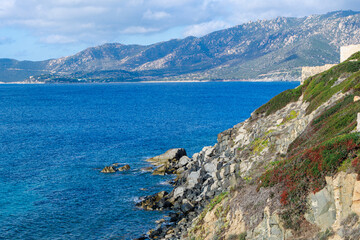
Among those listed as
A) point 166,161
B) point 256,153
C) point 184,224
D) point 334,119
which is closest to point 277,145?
point 256,153

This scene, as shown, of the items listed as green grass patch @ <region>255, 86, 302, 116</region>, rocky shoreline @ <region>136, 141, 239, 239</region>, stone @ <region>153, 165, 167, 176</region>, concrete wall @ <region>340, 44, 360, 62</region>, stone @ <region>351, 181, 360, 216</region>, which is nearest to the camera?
stone @ <region>351, 181, 360, 216</region>

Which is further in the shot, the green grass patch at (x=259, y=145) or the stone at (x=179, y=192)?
the stone at (x=179, y=192)

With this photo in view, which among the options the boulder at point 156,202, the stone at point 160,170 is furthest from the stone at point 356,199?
the stone at point 160,170

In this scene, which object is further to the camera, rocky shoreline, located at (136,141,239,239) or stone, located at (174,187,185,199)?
stone, located at (174,187,185,199)

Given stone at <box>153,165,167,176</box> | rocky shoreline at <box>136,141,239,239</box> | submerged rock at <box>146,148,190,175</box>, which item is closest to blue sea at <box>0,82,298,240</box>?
stone at <box>153,165,167,176</box>

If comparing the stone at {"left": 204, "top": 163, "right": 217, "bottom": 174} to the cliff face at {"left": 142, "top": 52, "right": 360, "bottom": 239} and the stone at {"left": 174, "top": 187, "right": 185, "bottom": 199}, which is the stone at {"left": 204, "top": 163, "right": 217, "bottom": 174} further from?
the stone at {"left": 174, "top": 187, "right": 185, "bottom": 199}

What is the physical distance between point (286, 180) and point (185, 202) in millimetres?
20240

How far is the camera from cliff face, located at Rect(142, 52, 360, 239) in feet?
58.4

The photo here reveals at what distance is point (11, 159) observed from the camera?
6338 centimetres

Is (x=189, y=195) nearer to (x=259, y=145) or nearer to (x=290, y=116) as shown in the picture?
(x=259, y=145)

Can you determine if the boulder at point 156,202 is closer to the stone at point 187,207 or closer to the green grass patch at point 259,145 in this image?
the stone at point 187,207

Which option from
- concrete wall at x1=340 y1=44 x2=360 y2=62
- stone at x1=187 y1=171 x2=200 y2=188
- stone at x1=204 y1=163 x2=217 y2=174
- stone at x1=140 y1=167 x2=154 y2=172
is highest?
concrete wall at x1=340 y1=44 x2=360 y2=62

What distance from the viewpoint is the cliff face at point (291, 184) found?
17.8 metres

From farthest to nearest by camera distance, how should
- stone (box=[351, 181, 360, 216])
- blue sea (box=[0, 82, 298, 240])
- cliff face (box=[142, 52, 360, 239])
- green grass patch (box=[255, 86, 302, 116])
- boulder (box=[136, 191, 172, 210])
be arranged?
green grass patch (box=[255, 86, 302, 116])
boulder (box=[136, 191, 172, 210])
blue sea (box=[0, 82, 298, 240])
cliff face (box=[142, 52, 360, 239])
stone (box=[351, 181, 360, 216])
